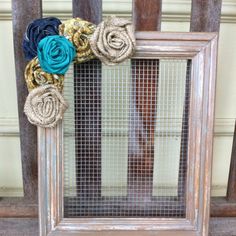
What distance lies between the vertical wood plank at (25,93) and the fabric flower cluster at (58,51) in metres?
0.08

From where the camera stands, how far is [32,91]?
55 centimetres

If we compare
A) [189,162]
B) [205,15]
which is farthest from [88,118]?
[205,15]

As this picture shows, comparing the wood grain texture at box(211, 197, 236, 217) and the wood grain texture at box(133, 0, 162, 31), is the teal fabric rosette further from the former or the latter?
the wood grain texture at box(211, 197, 236, 217)

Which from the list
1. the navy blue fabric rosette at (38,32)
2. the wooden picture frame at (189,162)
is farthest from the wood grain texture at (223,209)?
the navy blue fabric rosette at (38,32)

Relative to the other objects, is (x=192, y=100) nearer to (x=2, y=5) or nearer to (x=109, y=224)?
(x=109, y=224)

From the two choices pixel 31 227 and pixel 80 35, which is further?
pixel 31 227

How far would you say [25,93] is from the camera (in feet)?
2.22

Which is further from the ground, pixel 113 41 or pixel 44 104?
pixel 113 41

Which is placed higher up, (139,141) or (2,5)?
(2,5)

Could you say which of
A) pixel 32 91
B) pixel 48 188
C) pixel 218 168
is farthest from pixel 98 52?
pixel 218 168

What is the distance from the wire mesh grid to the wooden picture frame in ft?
0.06

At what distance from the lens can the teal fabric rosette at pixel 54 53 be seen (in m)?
0.53

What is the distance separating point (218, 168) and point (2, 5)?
2.13 ft

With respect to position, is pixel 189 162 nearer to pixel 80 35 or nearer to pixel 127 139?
pixel 127 139
